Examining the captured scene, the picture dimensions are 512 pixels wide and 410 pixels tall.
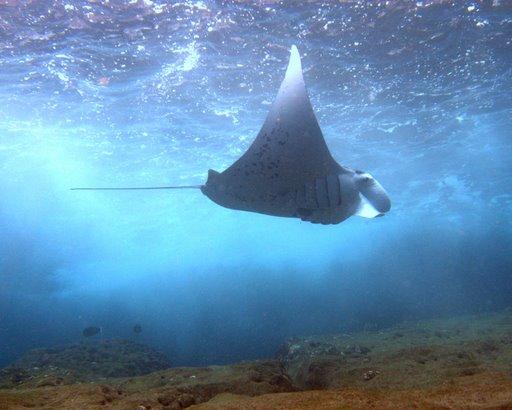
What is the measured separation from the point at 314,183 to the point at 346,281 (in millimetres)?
46882

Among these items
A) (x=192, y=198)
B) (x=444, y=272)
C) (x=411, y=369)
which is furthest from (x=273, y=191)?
(x=444, y=272)

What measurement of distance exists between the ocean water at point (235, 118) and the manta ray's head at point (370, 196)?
6665mm

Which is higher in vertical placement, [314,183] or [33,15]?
[33,15]

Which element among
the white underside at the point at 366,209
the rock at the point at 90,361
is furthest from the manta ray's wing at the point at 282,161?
the rock at the point at 90,361

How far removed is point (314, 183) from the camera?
17.2 ft

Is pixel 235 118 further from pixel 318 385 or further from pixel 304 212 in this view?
pixel 318 385

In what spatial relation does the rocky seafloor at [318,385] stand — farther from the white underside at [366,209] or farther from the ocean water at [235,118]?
the ocean water at [235,118]

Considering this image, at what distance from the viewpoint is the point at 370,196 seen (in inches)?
201

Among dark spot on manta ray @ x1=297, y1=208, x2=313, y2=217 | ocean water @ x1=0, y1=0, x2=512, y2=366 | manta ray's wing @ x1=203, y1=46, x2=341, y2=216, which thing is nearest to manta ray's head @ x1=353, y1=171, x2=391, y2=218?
manta ray's wing @ x1=203, y1=46, x2=341, y2=216

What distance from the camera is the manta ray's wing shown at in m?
4.69

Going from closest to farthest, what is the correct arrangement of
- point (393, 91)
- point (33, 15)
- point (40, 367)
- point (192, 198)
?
1. point (33, 15)
2. point (40, 367)
3. point (393, 91)
4. point (192, 198)

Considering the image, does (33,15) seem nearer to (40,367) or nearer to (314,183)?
(314,183)

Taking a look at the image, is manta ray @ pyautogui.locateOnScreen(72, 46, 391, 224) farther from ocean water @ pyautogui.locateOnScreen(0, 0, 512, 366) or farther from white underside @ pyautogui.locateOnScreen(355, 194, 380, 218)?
ocean water @ pyautogui.locateOnScreen(0, 0, 512, 366)

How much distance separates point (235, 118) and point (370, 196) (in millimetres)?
11862
